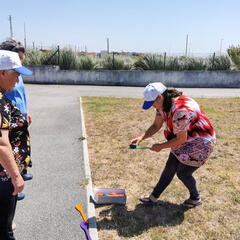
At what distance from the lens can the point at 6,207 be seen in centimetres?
204

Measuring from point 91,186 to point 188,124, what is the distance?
6.25ft

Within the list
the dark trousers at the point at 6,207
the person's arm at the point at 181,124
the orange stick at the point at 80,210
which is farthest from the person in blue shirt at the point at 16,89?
the person's arm at the point at 181,124

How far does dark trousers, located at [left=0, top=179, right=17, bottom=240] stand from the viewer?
1.96m

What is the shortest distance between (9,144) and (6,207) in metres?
0.62

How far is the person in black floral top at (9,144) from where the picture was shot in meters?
1.76

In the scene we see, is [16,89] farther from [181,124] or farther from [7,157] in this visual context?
[181,124]

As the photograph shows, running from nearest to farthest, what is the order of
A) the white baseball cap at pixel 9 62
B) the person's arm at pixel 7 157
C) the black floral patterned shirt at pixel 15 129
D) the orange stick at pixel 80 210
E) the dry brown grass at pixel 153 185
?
1. the person's arm at pixel 7 157
2. the black floral patterned shirt at pixel 15 129
3. the white baseball cap at pixel 9 62
4. the dry brown grass at pixel 153 185
5. the orange stick at pixel 80 210

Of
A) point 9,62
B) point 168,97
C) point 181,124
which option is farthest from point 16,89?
point 181,124

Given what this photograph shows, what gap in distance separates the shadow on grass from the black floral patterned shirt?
132cm

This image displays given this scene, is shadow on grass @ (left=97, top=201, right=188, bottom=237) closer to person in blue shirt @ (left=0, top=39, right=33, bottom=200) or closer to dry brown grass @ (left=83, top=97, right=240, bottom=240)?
dry brown grass @ (left=83, top=97, right=240, bottom=240)

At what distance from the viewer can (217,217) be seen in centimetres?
306

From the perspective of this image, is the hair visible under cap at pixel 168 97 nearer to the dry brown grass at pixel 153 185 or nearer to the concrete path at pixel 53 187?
the dry brown grass at pixel 153 185

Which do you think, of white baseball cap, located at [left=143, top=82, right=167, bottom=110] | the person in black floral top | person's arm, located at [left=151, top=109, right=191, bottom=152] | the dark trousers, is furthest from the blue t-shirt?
person's arm, located at [left=151, top=109, right=191, bottom=152]

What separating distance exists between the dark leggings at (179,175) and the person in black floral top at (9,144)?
170cm
